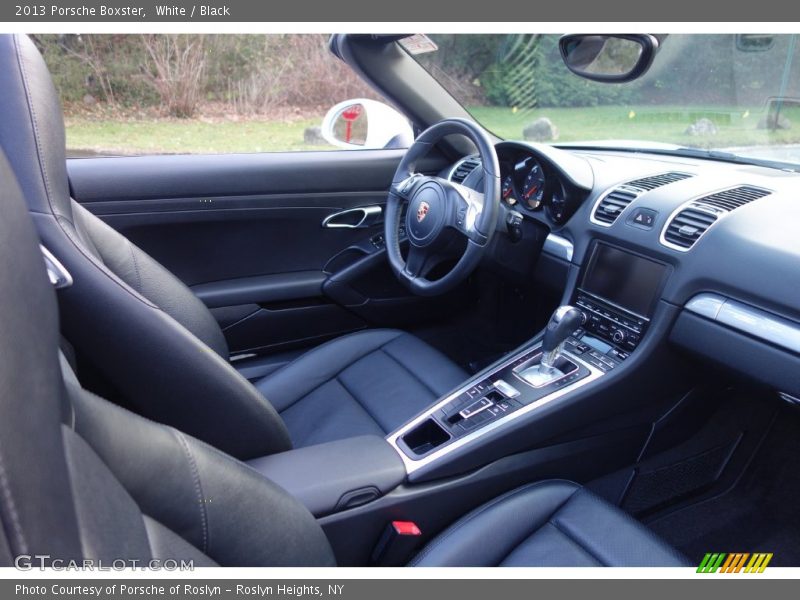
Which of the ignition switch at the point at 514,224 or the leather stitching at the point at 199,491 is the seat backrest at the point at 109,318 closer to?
the leather stitching at the point at 199,491

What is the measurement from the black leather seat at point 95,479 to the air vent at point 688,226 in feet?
2.62

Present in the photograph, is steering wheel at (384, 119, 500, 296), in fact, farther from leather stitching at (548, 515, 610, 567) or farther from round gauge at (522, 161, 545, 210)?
leather stitching at (548, 515, 610, 567)

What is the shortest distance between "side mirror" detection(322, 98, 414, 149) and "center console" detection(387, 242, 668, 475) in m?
1.07

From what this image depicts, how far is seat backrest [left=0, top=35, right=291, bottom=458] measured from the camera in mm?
985

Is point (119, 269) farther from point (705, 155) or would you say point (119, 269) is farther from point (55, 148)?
point (705, 155)

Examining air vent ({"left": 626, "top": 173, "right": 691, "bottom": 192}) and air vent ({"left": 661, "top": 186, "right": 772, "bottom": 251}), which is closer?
air vent ({"left": 661, "top": 186, "right": 772, "bottom": 251})

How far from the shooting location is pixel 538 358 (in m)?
1.78

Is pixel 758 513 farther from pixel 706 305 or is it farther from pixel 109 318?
pixel 109 318

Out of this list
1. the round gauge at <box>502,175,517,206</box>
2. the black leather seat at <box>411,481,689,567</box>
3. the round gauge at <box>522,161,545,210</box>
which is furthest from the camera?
the round gauge at <box>502,175,517,206</box>

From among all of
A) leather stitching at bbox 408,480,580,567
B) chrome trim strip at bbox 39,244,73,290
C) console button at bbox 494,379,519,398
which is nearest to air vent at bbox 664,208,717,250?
console button at bbox 494,379,519,398

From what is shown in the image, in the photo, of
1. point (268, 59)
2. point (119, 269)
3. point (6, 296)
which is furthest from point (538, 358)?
point (268, 59)

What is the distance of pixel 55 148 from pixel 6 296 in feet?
2.03

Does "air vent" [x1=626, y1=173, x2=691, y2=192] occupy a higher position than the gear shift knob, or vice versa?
"air vent" [x1=626, y1=173, x2=691, y2=192]

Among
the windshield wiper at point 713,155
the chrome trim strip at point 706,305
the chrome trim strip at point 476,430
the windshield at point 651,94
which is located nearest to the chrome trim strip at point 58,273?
the chrome trim strip at point 476,430
